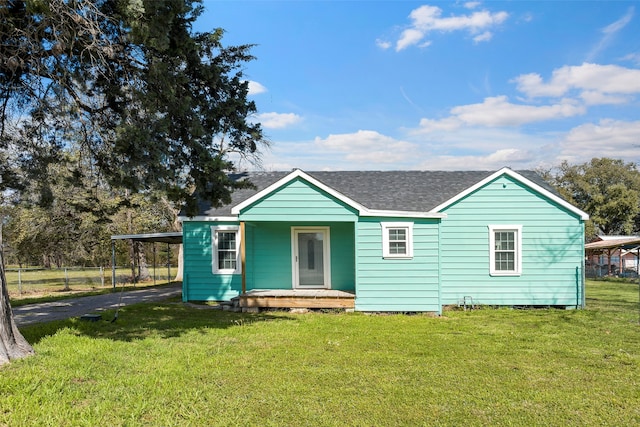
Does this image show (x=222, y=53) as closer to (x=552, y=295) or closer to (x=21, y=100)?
(x=21, y=100)

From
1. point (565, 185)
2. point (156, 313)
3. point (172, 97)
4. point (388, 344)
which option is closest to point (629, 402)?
point (388, 344)

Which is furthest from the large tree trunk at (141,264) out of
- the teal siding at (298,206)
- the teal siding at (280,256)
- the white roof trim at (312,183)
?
the teal siding at (298,206)

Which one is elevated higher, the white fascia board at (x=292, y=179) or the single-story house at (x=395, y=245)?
the white fascia board at (x=292, y=179)

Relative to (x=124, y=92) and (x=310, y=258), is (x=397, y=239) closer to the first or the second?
(x=310, y=258)

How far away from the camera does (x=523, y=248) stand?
13.7 meters

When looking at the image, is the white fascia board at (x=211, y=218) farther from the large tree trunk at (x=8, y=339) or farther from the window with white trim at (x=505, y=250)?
the window with white trim at (x=505, y=250)

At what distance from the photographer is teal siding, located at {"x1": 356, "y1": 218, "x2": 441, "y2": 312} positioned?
41.0ft

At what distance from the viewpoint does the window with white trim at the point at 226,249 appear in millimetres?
14188

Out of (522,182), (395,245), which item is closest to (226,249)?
(395,245)

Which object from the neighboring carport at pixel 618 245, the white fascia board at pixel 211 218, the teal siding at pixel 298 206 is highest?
the teal siding at pixel 298 206

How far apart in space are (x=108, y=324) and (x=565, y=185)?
44.9m

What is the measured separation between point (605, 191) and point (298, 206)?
40736 millimetres

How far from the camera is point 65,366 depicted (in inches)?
253

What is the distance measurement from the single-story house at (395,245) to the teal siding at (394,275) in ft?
0.09
